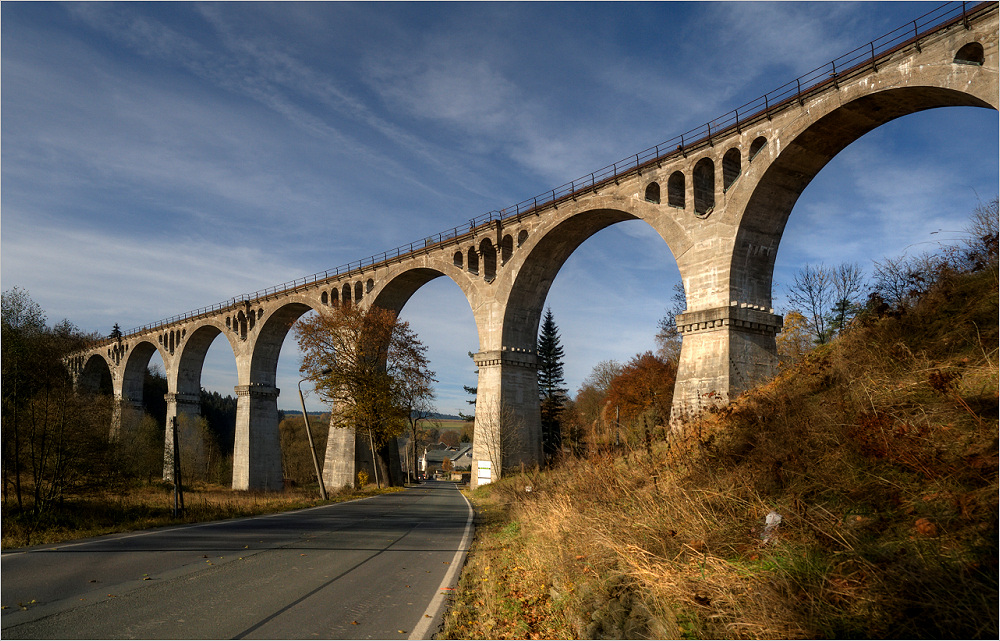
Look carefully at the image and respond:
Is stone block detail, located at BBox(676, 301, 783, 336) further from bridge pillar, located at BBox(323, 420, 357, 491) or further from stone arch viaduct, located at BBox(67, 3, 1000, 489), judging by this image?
bridge pillar, located at BBox(323, 420, 357, 491)

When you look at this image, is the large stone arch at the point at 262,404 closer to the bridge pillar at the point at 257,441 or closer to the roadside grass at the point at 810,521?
the bridge pillar at the point at 257,441

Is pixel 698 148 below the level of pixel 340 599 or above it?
above

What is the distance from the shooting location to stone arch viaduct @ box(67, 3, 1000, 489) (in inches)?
631

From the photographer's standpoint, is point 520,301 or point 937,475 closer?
point 937,475

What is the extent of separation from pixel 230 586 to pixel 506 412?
22.4 m

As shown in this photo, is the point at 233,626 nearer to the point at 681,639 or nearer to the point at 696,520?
the point at 681,639

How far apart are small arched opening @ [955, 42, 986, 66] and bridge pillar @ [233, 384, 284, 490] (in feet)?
150

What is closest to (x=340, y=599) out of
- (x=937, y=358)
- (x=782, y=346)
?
(x=937, y=358)

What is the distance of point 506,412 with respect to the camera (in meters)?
29.2

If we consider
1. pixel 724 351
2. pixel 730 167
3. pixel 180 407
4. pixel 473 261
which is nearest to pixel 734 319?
pixel 724 351

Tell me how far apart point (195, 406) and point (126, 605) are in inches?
A: 2226

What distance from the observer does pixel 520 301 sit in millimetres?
30469

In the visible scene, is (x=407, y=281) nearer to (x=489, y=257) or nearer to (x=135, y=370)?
(x=489, y=257)

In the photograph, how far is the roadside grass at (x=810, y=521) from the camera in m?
4.24
